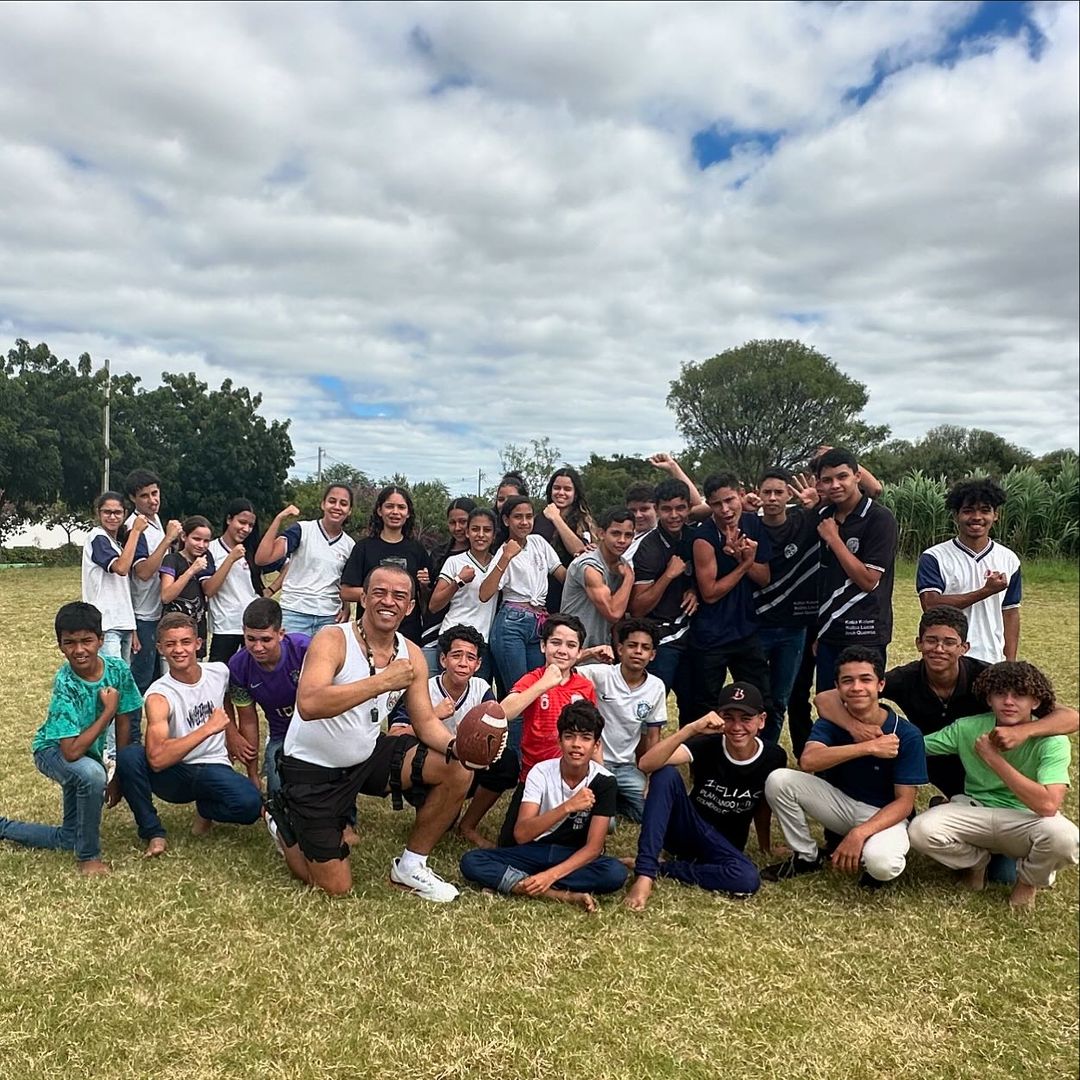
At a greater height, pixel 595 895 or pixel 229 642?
pixel 229 642

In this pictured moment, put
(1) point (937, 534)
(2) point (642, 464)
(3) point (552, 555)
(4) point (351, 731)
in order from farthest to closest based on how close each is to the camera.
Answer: (2) point (642, 464) → (1) point (937, 534) → (3) point (552, 555) → (4) point (351, 731)

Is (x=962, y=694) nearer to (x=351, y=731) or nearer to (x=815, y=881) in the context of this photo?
(x=815, y=881)

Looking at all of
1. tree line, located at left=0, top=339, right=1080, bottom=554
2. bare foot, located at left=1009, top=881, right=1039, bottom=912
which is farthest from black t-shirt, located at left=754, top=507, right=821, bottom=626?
tree line, located at left=0, top=339, right=1080, bottom=554

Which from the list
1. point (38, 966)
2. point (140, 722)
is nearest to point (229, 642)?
point (140, 722)

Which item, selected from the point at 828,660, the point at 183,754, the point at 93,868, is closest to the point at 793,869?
the point at 828,660

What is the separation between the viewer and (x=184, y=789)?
439cm

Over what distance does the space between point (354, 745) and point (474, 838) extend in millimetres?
1079

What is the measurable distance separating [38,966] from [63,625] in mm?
1577

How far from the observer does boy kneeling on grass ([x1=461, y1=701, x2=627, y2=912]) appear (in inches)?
152

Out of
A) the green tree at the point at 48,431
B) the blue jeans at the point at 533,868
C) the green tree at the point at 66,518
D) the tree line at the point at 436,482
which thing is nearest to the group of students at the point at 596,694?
the blue jeans at the point at 533,868

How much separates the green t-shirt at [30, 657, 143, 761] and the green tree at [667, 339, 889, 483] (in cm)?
3806

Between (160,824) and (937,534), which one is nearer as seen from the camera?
(160,824)

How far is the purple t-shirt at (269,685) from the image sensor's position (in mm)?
4578

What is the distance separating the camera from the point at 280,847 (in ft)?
13.6
